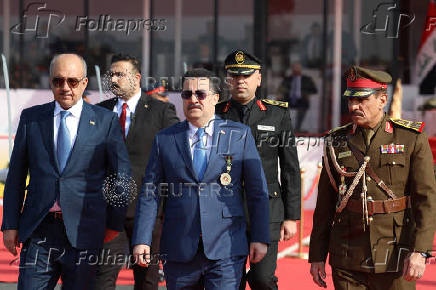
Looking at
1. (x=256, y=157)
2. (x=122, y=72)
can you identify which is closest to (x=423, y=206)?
(x=256, y=157)

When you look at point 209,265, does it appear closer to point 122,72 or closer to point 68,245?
point 68,245

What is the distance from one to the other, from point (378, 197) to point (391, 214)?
0.13 metres

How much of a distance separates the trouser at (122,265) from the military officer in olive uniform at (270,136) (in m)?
1.05

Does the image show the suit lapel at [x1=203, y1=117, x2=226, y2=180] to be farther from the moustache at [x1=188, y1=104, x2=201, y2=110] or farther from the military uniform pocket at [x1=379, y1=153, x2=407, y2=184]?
the military uniform pocket at [x1=379, y1=153, x2=407, y2=184]

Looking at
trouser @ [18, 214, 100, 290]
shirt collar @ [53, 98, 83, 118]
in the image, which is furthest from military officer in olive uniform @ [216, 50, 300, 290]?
trouser @ [18, 214, 100, 290]

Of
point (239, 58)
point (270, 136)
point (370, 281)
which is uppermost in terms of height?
point (239, 58)

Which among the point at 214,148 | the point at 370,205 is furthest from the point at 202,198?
the point at 370,205

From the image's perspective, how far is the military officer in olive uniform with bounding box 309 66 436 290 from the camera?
18.2 ft

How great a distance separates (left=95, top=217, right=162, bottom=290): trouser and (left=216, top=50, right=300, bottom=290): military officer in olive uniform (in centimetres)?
105

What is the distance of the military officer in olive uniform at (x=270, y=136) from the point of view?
22.3 ft

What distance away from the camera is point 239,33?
17.0 metres

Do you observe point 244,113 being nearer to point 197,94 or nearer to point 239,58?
point 239,58

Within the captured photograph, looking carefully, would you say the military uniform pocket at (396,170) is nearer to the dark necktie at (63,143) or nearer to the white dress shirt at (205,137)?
the white dress shirt at (205,137)

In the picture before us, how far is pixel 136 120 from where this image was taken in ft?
25.1
